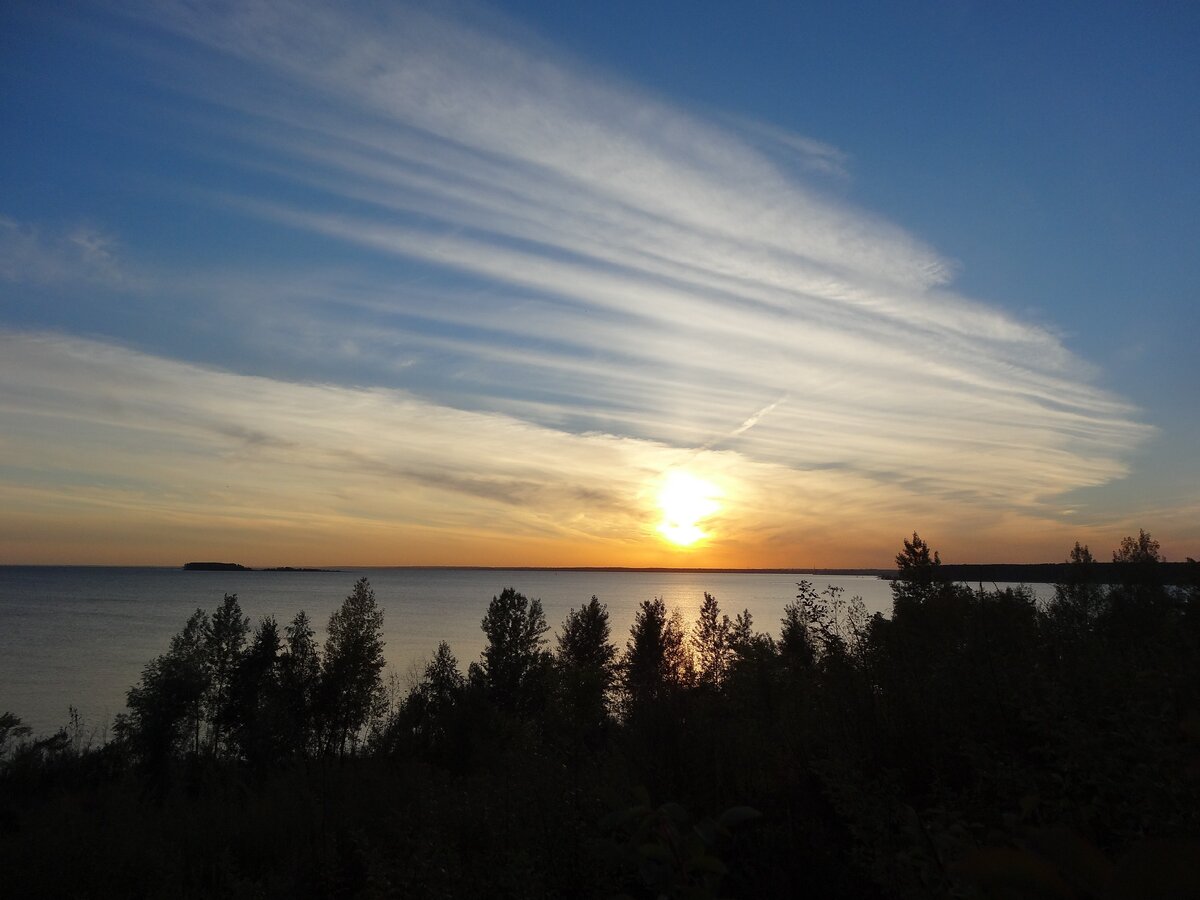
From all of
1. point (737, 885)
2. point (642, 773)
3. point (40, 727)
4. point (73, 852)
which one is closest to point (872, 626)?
point (642, 773)

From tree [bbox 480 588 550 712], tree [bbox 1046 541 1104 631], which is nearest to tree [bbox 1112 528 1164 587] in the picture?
tree [bbox 1046 541 1104 631]

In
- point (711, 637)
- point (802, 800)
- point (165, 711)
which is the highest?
point (802, 800)

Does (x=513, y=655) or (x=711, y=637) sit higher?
(x=711, y=637)

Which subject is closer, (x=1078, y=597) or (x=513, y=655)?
(x=1078, y=597)

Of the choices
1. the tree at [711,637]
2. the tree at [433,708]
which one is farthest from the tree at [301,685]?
the tree at [711,637]

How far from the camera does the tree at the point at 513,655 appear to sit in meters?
62.9

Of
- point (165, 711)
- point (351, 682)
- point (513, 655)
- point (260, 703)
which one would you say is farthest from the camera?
point (513, 655)

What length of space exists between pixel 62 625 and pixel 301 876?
170568 mm

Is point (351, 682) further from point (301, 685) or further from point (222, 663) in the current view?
point (222, 663)

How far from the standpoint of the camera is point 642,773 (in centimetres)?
888

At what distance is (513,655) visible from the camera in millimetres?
65625

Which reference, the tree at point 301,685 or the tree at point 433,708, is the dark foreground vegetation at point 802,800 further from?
the tree at point 301,685

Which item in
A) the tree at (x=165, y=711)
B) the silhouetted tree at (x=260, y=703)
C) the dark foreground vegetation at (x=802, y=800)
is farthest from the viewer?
the silhouetted tree at (x=260, y=703)

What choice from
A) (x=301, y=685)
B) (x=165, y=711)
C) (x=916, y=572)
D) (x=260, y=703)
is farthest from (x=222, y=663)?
(x=916, y=572)
